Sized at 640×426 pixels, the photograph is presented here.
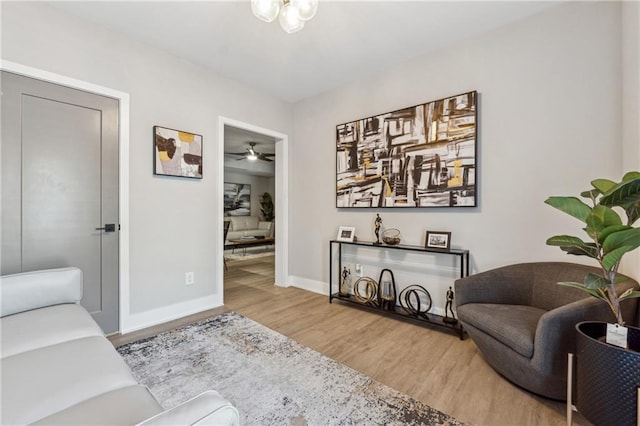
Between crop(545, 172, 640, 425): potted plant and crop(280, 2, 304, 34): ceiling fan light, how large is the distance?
186 centimetres

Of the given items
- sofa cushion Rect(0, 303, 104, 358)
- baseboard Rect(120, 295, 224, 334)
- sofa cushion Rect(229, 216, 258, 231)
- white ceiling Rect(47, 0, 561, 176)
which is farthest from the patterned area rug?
sofa cushion Rect(229, 216, 258, 231)

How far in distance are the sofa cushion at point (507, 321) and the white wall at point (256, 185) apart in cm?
731

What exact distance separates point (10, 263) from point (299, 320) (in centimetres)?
226

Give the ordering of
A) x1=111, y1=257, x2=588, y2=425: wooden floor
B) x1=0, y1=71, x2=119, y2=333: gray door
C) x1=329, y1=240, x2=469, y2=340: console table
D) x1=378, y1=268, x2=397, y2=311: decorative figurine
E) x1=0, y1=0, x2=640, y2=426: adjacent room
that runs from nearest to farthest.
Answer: x1=0, y1=0, x2=640, y2=426: adjacent room
x1=111, y1=257, x2=588, y2=425: wooden floor
x1=0, y1=71, x2=119, y2=333: gray door
x1=329, y1=240, x2=469, y2=340: console table
x1=378, y1=268, x2=397, y2=311: decorative figurine

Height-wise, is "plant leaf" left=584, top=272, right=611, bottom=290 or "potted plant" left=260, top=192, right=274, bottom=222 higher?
"potted plant" left=260, top=192, right=274, bottom=222

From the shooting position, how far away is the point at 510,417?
142cm

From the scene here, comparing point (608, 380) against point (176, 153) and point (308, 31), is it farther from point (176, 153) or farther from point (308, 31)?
point (176, 153)

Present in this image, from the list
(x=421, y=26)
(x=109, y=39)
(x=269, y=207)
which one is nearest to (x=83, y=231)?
(x=109, y=39)

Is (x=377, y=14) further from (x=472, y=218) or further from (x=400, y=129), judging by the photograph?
(x=472, y=218)

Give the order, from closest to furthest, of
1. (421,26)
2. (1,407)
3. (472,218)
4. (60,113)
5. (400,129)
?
(1,407)
(60,113)
(421,26)
(472,218)
(400,129)

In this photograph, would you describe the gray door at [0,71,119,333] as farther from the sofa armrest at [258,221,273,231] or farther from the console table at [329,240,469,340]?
the sofa armrest at [258,221,273,231]

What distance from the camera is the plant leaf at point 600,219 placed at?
44.1 inches

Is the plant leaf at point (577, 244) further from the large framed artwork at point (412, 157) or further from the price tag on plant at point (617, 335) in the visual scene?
the large framed artwork at point (412, 157)

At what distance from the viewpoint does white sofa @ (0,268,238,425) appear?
691 mm
